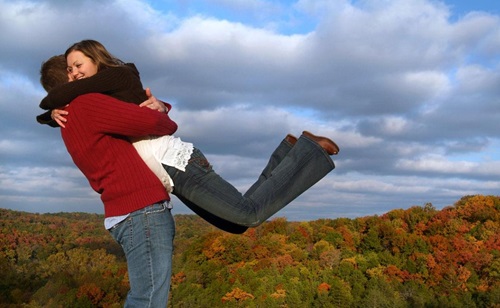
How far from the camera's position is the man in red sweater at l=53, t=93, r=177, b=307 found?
296 cm

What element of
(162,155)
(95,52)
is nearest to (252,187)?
(162,155)

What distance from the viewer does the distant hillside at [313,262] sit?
67.0m

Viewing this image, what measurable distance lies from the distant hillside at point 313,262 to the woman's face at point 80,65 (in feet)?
180

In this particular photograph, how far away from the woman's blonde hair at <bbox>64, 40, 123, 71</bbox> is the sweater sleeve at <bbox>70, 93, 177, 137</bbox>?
24cm

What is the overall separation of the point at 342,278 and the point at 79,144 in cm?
7457

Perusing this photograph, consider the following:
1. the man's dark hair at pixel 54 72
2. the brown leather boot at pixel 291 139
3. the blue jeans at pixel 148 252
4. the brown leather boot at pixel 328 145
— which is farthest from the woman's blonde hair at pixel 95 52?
the brown leather boot at pixel 328 145

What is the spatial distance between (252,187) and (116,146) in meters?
0.82

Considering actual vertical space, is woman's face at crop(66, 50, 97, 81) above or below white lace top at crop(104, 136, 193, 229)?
above

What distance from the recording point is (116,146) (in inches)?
119

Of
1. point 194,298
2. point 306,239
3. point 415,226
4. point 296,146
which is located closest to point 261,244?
point 306,239

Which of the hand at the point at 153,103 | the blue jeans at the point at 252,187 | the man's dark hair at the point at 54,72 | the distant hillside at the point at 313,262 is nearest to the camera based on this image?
the blue jeans at the point at 252,187

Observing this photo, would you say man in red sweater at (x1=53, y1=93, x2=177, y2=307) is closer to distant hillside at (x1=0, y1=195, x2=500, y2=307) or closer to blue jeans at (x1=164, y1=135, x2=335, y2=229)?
blue jeans at (x1=164, y1=135, x2=335, y2=229)

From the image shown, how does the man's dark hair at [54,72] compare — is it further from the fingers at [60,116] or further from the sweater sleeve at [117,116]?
the sweater sleeve at [117,116]

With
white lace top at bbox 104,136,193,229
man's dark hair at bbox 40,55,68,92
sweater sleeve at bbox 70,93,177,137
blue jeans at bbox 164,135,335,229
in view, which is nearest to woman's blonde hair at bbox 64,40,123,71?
man's dark hair at bbox 40,55,68,92
